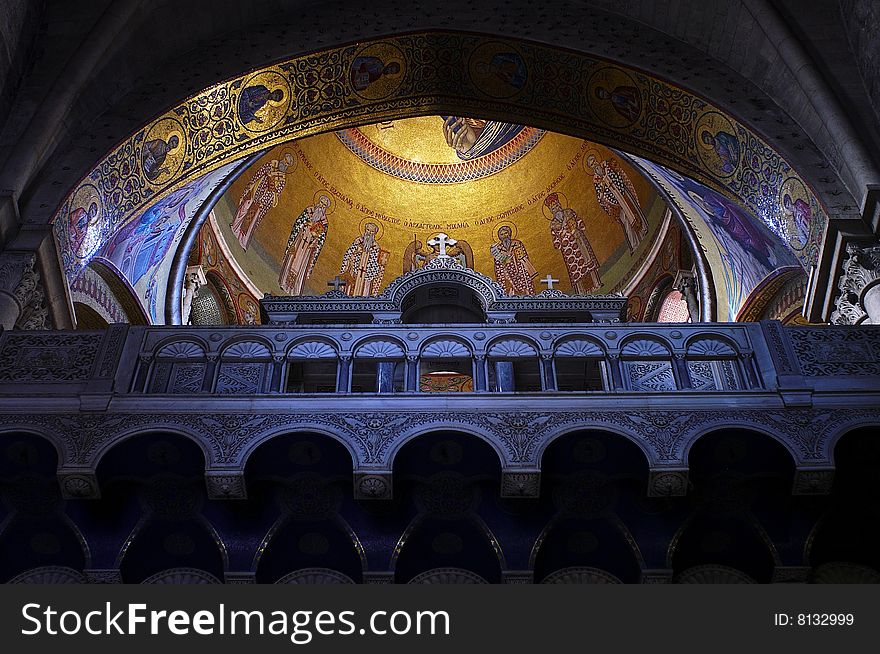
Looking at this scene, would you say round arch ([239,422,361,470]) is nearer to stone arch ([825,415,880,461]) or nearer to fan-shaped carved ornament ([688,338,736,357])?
fan-shaped carved ornament ([688,338,736,357])

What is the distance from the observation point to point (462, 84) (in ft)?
45.8

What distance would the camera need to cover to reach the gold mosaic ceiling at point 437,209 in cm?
1909

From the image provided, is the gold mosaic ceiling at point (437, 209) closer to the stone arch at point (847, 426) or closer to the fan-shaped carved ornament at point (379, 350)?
the fan-shaped carved ornament at point (379, 350)

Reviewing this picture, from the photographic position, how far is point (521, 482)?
8156 millimetres

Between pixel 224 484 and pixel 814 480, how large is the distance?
5252 millimetres

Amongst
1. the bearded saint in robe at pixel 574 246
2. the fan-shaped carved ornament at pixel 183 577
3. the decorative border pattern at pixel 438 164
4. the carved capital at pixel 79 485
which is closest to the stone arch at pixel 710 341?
the fan-shaped carved ornament at pixel 183 577

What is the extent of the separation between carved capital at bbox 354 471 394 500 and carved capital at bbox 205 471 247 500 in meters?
1.02

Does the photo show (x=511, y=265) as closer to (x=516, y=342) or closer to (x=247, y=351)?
(x=516, y=342)

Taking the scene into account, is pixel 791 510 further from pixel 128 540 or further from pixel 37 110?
pixel 37 110

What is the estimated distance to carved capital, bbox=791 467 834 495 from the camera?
8.13m

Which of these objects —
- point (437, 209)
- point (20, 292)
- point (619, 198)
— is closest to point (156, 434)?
point (20, 292)

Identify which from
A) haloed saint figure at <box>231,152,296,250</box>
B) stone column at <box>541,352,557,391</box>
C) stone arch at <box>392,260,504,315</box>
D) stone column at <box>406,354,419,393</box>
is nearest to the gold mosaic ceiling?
haloed saint figure at <box>231,152,296,250</box>

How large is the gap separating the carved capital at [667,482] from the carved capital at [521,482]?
1015 mm

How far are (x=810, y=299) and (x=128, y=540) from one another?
7975 millimetres
